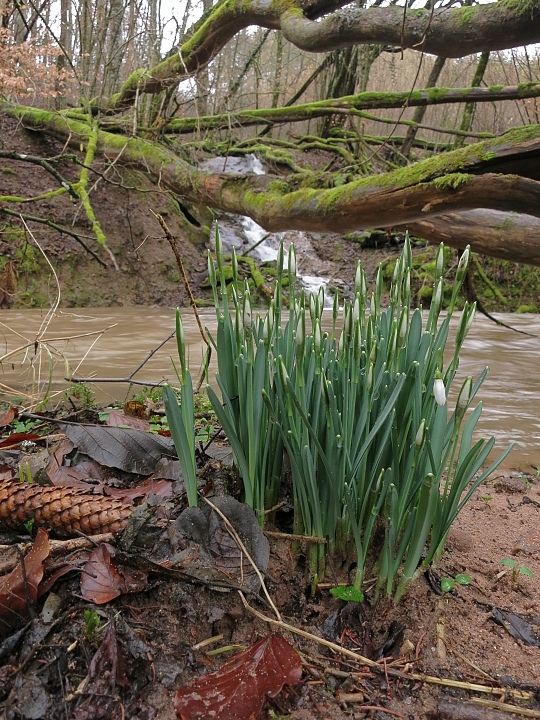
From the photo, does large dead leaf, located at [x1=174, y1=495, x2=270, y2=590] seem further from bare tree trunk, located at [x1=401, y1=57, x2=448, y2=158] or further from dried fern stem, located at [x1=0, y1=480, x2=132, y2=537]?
bare tree trunk, located at [x1=401, y1=57, x2=448, y2=158]

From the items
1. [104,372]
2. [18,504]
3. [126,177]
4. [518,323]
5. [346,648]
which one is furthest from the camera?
[126,177]

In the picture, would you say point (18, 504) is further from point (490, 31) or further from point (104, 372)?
point (490, 31)

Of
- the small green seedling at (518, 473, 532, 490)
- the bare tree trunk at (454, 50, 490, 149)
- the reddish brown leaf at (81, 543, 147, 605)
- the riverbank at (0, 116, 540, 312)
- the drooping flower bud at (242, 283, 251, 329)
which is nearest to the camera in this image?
the reddish brown leaf at (81, 543, 147, 605)

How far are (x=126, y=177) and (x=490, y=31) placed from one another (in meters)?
7.91

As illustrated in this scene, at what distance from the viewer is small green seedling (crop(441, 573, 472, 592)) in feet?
4.76

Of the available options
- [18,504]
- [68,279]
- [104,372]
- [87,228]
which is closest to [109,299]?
[68,279]

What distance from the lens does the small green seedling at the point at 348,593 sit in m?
1.37

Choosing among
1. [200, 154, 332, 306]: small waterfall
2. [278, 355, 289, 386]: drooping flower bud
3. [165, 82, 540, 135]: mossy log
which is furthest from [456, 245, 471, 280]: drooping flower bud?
[200, 154, 332, 306]: small waterfall

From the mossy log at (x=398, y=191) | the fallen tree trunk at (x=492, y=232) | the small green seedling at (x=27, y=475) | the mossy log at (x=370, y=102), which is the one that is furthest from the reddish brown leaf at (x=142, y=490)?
the mossy log at (x=370, y=102)

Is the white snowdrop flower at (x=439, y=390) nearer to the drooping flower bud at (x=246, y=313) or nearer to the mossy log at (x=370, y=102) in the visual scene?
the drooping flower bud at (x=246, y=313)

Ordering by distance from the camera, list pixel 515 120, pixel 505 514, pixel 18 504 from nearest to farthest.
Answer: pixel 18 504 < pixel 505 514 < pixel 515 120

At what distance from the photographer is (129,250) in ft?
32.9

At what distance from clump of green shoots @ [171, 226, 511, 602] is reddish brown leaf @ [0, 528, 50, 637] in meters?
0.54

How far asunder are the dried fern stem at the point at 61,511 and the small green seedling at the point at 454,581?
88 cm
